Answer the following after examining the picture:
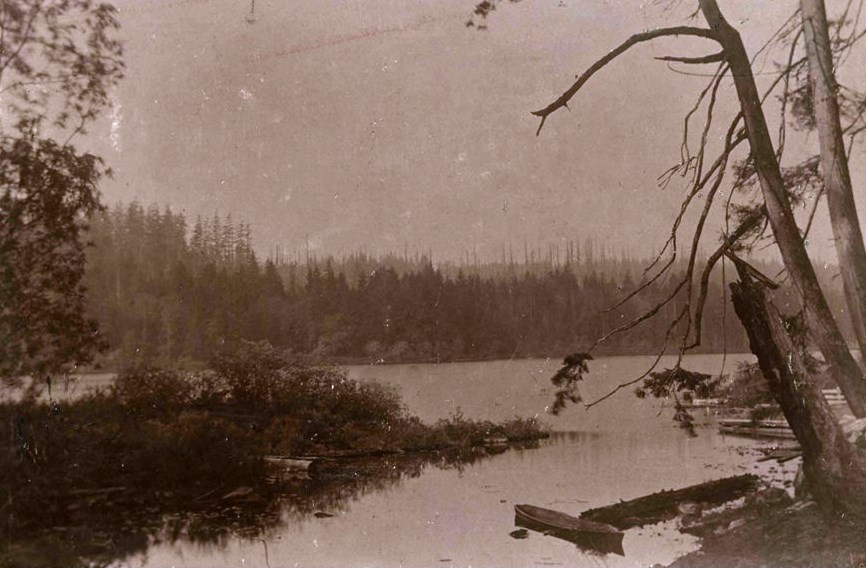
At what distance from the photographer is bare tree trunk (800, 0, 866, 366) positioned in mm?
4500

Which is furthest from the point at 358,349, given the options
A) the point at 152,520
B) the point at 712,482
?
the point at 712,482

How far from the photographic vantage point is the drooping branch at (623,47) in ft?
15.1

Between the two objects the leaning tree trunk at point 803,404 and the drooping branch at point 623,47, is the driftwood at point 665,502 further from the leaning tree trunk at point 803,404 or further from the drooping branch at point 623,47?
the drooping branch at point 623,47

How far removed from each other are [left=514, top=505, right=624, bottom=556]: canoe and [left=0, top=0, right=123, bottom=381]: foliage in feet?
10.5

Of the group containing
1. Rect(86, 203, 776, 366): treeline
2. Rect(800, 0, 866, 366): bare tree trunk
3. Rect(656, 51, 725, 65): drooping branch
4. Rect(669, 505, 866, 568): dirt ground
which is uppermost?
Rect(656, 51, 725, 65): drooping branch

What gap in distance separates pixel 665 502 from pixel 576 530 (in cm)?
62

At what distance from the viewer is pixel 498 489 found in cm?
440

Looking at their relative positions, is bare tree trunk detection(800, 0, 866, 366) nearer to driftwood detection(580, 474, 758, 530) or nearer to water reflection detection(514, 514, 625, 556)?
driftwood detection(580, 474, 758, 530)

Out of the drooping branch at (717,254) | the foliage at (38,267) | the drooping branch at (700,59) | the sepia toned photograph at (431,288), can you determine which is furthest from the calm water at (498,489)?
the drooping branch at (700,59)

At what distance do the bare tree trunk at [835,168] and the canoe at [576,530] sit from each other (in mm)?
2074

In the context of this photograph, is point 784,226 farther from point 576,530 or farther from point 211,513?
point 211,513

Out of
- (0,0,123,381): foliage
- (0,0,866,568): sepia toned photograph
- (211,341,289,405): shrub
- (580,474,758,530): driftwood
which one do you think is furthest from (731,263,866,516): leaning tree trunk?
(0,0,123,381): foliage

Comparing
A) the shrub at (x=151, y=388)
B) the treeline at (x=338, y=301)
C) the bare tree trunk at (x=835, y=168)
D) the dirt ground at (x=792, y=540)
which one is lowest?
the dirt ground at (x=792, y=540)

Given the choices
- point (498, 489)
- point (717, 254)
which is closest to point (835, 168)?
point (717, 254)
